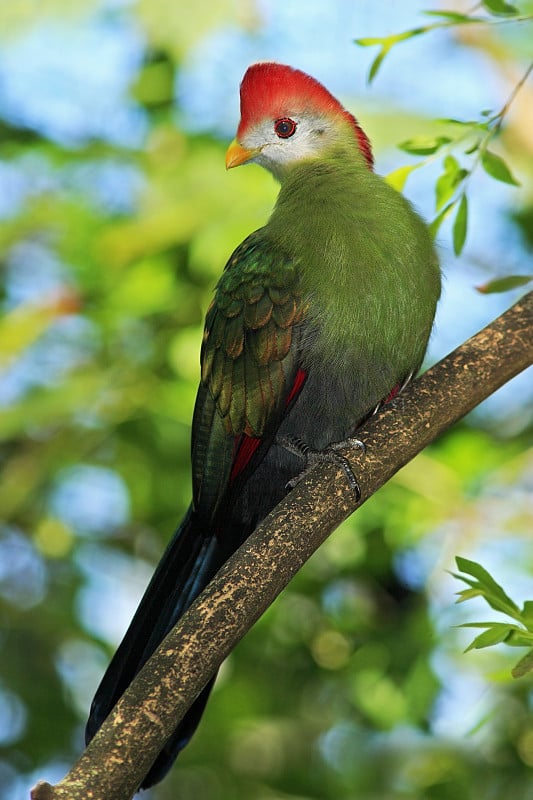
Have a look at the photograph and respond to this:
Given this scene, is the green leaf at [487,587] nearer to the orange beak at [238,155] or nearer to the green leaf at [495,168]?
the green leaf at [495,168]

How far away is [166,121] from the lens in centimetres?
420

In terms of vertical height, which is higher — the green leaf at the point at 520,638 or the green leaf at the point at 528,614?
the green leaf at the point at 528,614

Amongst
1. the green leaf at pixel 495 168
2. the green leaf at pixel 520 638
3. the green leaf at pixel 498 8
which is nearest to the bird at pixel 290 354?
the green leaf at pixel 495 168

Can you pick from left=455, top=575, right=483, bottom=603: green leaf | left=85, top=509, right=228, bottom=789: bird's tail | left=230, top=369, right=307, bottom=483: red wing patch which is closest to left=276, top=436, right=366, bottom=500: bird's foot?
left=230, top=369, right=307, bottom=483: red wing patch

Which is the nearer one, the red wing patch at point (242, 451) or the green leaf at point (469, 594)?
the green leaf at point (469, 594)

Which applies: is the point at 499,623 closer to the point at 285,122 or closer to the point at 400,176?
the point at 400,176

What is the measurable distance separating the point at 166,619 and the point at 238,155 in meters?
1.34

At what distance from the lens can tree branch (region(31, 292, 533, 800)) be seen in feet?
5.35

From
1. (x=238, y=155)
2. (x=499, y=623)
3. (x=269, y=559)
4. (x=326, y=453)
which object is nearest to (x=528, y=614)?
(x=499, y=623)

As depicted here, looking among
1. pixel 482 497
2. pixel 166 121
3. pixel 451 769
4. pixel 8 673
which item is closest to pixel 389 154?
pixel 166 121

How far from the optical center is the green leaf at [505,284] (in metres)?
2.30

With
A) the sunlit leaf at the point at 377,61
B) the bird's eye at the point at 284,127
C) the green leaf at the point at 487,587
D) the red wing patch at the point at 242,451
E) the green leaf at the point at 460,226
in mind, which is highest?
the bird's eye at the point at 284,127

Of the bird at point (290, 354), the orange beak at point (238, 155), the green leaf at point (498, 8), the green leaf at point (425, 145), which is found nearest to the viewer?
the green leaf at point (498, 8)

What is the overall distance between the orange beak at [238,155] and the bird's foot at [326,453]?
2.73 feet
